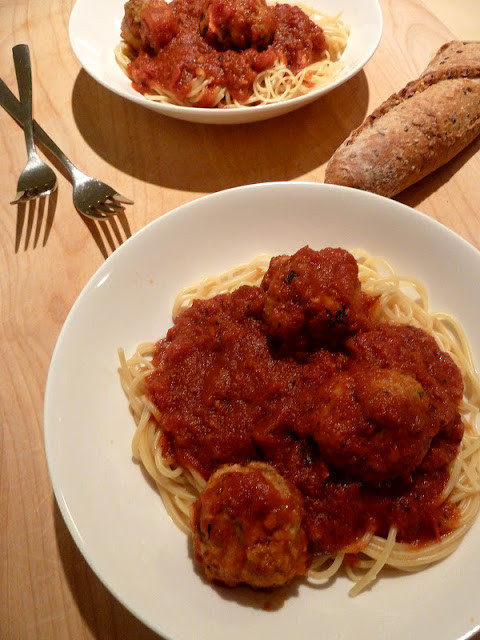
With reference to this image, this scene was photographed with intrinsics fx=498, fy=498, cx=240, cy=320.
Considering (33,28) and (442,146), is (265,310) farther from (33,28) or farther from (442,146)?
(33,28)

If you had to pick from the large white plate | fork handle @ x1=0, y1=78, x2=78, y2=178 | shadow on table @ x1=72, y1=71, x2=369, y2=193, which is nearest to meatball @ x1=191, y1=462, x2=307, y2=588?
the large white plate

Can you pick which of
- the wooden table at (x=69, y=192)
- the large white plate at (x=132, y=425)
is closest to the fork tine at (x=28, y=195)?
the wooden table at (x=69, y=192)

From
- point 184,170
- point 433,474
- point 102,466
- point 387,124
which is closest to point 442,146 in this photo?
point 387,124

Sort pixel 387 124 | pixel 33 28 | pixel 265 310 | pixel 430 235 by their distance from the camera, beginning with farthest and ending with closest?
pixel 33 28
pixel 387 124
pixel 430 235
pixel 265 310

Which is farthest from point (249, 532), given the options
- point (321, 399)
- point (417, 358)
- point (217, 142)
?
point (217, 142)

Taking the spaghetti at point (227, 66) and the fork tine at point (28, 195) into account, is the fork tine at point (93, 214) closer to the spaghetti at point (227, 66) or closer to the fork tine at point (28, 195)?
the fork tine at point (28, 195)

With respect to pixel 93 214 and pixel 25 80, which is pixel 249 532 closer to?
pixel 93 214
